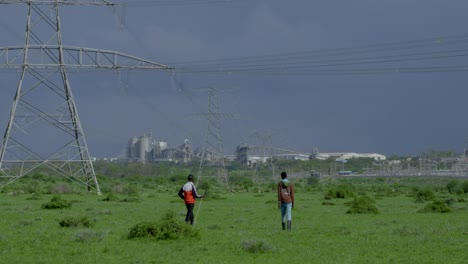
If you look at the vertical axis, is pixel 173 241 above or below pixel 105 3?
below

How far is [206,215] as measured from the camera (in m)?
35.2

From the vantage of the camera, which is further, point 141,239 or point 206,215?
point 206,215

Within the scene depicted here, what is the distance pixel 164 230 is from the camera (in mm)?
21844

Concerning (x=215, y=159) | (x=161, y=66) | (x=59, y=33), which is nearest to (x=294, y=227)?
(x=161, y=66)

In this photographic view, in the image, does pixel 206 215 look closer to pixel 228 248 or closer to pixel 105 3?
pixel 228 248

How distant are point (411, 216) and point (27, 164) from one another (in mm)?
27836

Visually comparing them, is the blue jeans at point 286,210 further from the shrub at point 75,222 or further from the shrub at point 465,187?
the shrub at point 465,187

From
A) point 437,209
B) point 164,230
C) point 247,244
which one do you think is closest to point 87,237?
point 164,230

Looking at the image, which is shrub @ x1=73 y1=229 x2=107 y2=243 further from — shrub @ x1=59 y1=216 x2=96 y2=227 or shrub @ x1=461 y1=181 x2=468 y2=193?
shrub @ x1=461 y1=181 x2=468 y2=193

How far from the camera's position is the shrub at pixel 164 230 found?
71.4 ft

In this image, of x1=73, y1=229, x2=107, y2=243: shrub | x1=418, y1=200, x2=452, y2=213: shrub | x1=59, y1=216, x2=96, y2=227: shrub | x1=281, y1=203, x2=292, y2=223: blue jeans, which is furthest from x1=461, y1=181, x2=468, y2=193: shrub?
x1=73, y1=229, x2=107, y2=243: shrub

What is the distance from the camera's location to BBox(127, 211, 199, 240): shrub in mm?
21764

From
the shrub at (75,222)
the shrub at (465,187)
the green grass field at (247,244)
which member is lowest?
the green grass field at (247,244)

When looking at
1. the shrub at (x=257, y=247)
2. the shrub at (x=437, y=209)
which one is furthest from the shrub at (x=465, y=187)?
the shrub at (x=257, y=247)
